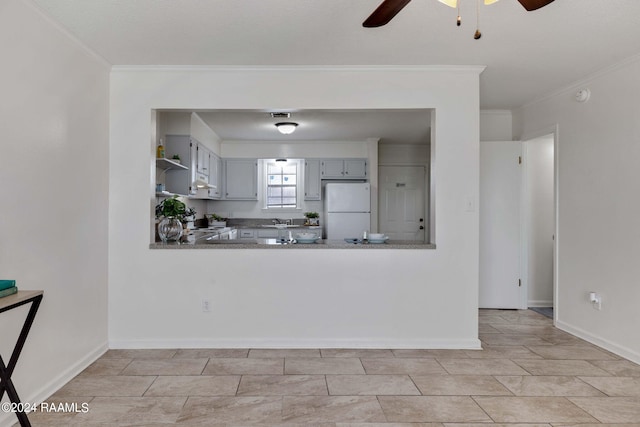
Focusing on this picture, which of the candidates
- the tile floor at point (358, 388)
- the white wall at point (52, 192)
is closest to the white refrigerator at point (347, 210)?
the tile floor at point (358, 388)

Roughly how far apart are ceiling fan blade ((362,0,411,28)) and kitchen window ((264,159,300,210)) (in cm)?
532

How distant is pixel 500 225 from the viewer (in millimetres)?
4770

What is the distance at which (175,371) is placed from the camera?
293 cm

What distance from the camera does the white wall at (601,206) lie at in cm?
329

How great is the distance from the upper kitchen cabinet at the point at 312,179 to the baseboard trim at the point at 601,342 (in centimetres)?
412

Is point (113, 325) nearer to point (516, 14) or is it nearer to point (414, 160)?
point (516, 14)

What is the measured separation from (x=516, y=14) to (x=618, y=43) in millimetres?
1057

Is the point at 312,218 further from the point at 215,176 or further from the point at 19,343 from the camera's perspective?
the point at 19,343

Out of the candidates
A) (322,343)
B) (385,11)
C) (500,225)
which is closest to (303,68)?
(385,11)

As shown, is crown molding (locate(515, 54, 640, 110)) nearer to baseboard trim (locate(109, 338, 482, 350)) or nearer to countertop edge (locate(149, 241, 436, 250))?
countertop edge (locate(149, 241, 436, 250))

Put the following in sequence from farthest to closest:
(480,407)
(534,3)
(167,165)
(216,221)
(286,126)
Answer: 1. (216,221)
2. (286,126)
3. (167,165)
4. (480,407)
5. (534,3)

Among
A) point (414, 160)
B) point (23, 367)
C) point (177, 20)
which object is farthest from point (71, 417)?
point (414, 160)

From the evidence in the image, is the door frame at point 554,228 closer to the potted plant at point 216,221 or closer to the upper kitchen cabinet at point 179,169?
the upper kitchen cabinet at point 179,169

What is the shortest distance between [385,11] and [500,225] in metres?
3.59
